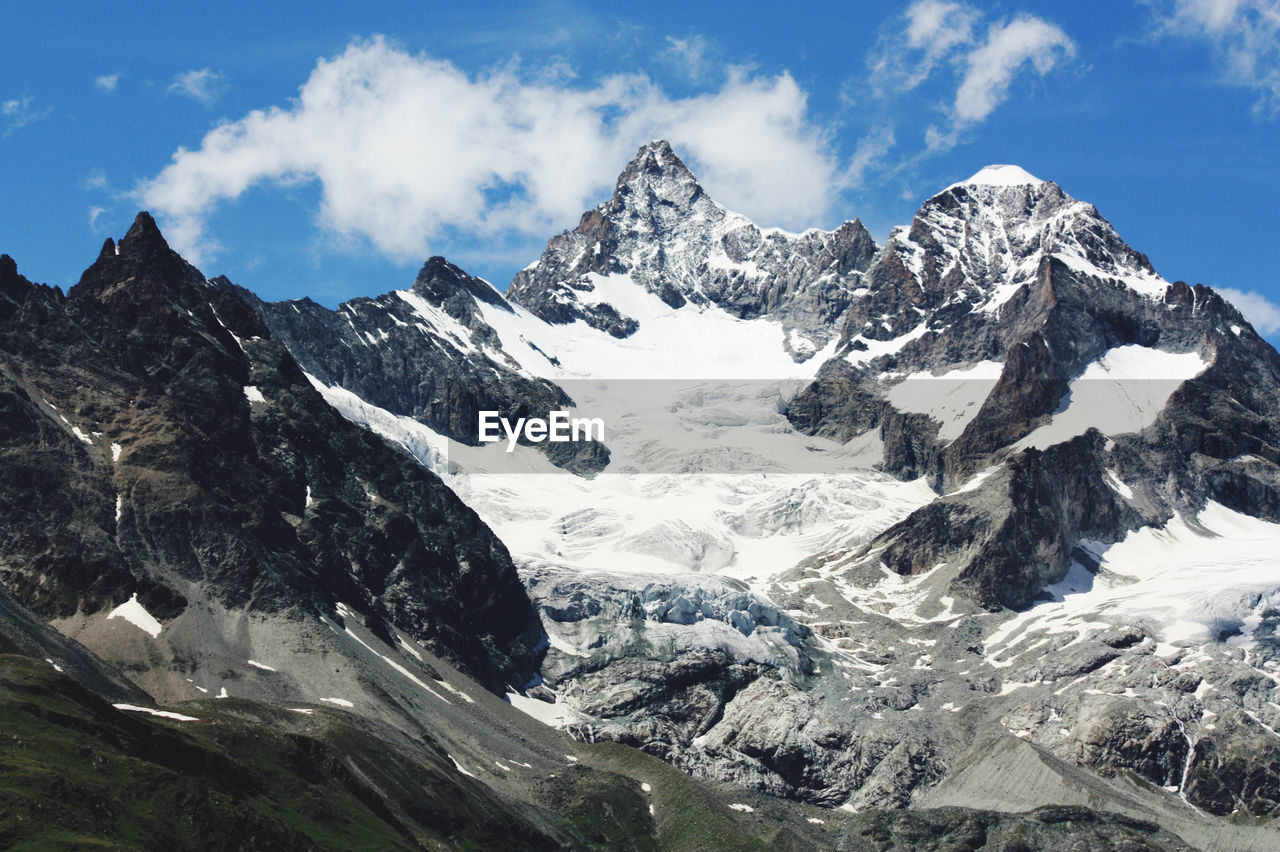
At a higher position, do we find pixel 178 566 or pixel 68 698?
pixel 178 566

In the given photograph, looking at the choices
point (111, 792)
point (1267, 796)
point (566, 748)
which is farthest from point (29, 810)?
point (1267, 796)

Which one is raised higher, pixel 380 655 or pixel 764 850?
pixel 380 655

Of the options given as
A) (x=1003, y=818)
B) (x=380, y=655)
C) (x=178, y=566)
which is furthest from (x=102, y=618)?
(x=1003, y=818)

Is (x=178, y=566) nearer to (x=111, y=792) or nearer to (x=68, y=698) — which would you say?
Result: (x=68, y=698)

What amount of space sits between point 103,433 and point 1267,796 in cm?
18406

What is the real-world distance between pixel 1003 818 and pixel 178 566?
120012mm

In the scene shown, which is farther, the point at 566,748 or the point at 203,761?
the point at 566,748

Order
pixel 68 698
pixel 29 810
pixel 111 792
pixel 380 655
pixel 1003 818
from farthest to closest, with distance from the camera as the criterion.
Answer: pixel 380 655 → pixel 1003 818 → pixel 68 698 → pixel 111 792 → pixel 29 810

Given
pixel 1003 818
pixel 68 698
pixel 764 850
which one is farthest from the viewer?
pixel 1003 818

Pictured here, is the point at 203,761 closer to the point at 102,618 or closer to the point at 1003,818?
the point at 102,618

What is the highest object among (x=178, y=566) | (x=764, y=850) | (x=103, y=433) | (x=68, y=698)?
(x=103, y=433)

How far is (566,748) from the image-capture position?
194 meters

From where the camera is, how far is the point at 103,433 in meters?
198

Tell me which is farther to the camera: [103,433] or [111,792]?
[103,433]
